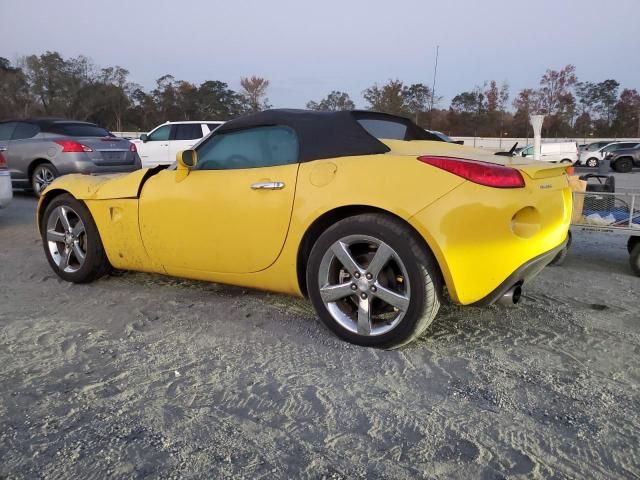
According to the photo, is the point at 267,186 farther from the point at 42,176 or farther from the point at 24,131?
the point at 24,131

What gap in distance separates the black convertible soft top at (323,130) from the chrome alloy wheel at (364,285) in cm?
55

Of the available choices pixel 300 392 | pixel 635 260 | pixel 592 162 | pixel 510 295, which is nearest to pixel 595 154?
pixel 592 162

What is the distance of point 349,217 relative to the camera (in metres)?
2.93

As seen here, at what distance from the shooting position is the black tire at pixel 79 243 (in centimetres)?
417

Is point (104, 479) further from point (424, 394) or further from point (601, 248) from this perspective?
point (601, 248)

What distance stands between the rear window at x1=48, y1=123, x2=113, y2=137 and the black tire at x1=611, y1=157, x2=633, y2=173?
79.2 feet

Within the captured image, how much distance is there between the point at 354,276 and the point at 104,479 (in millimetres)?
1568

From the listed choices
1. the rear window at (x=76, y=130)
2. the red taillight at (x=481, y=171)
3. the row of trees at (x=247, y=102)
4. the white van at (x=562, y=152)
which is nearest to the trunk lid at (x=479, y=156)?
the red taillight at (x=481, y=171)

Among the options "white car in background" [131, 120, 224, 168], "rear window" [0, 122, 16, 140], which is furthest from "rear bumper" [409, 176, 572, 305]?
"white car in background" [131, 120, 224, 168]

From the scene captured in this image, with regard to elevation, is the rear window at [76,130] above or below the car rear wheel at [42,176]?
above

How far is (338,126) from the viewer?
3.19 meters

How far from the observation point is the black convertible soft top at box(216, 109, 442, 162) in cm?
307

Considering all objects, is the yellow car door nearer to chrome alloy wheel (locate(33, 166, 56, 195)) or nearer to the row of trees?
chrome alloy wheel (locate(33, 166, 56, 195))

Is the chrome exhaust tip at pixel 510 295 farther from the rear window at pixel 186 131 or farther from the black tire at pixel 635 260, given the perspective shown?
the rear window at pixel 186 131
